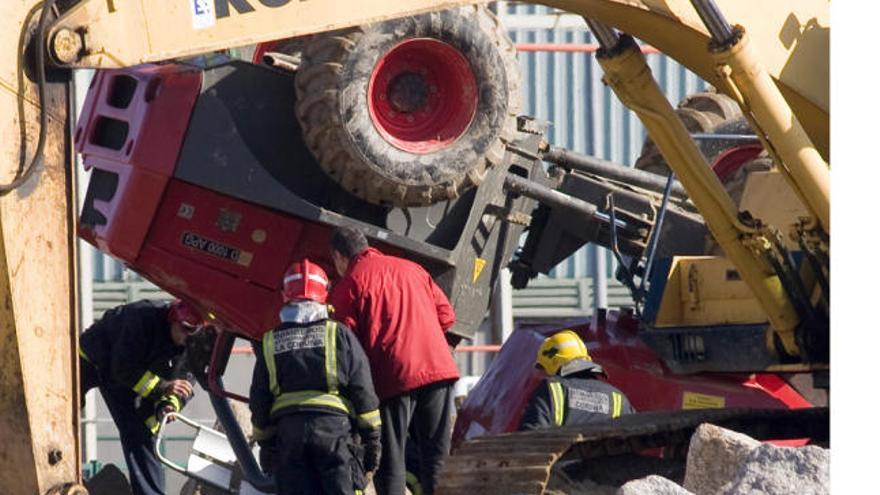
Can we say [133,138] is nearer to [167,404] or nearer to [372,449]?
[372,449]

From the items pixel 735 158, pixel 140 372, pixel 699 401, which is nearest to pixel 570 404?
pixel 699 401

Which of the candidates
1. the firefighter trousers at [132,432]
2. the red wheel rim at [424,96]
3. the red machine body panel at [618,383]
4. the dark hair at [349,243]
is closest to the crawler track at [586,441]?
the red machine body panel at [618,383]

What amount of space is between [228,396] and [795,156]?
4476 mm

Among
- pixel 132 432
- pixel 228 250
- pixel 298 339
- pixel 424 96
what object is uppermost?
pixel 424 96

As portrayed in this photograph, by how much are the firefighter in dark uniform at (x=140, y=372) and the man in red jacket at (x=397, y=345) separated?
2230mm

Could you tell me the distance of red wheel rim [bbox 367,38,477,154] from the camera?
10102 mm

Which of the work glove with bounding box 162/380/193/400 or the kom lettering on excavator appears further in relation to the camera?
the work glove with bounding box 162/380/193/400

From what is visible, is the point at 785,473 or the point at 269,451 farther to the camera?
the point at 269,451

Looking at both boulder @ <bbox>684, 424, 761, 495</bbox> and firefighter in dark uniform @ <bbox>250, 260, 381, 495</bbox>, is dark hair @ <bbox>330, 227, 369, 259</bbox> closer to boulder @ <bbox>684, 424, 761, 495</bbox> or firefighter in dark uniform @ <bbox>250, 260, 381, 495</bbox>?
firefighter in dark uniform @ <bbox>250, 260, 381, 495</bbox>

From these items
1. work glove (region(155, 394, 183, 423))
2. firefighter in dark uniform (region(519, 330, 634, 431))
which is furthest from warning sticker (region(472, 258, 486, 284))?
work glove (region(155, 394, 183, 423))

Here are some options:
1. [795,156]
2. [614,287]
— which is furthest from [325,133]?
[614,287]

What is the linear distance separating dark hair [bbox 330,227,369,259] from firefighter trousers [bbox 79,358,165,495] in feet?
9.42

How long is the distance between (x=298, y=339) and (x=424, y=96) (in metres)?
1.82

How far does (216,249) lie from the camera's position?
407 inches
